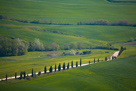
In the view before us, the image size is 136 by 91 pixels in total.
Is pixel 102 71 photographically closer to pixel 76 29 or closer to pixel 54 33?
pixel 54 33

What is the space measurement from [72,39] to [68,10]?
54.2m

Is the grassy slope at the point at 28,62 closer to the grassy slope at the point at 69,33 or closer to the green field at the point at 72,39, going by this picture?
the green field at the point at 72,39

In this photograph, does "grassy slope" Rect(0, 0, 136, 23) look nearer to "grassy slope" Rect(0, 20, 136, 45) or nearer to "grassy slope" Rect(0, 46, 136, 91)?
"grassy slope" Rect(0, 20, 136, 45)

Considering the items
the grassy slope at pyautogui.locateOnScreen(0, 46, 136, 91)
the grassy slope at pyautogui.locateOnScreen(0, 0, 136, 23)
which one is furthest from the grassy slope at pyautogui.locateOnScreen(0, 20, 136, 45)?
the grassy slope at pyautogui.locateOnScreen(0, 46, 136, 91)

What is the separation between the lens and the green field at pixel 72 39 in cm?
4238

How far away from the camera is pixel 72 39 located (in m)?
96.6

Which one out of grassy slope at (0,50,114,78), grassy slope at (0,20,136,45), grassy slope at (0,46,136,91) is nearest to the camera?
grassy slope at (0,46,136,91)

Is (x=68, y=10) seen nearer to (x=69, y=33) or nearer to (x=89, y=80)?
(x=69, y=33)

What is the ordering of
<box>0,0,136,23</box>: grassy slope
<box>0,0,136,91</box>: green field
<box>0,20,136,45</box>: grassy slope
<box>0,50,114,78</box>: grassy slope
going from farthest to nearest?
<box>0,0,136,23</box>: grassy slope, <box>0,20,136,45</box>: grassy slope, <box>0,50,114,78</box>: grassy slope, <box>0,0,136,91</box>: green field

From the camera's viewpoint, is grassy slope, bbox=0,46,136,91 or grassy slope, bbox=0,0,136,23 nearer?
grassy slope, bbox=0,46,136,91

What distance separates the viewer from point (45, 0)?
16588 cm

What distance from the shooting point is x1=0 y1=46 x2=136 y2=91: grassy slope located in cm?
3988

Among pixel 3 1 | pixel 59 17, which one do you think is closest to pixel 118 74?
pixel 59 17

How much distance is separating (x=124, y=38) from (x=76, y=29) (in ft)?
70.9
